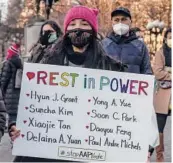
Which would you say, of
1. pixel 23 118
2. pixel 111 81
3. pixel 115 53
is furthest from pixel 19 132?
pixel 115 53

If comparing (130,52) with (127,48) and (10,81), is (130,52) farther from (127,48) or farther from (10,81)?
(10,81)

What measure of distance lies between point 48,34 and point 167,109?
5.78ft

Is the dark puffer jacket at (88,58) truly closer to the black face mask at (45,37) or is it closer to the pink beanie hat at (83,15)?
the pink beanie hat at (83,15)

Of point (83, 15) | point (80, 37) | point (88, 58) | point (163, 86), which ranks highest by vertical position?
point (83, 15)

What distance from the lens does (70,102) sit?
3848 mm

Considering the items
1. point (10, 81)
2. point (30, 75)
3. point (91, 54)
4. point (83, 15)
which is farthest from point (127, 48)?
→ point (10, 81)

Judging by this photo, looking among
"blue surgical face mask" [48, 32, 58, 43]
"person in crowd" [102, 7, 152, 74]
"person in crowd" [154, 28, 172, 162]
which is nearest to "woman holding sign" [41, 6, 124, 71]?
"person in crowd" [102, 7, 152, 74]

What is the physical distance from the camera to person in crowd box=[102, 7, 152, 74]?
554cm

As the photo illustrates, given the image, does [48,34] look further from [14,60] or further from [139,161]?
[139,161]

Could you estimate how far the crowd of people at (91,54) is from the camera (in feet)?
13.0

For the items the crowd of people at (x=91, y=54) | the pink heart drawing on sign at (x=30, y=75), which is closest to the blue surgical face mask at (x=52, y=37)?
the crowd of people at (x=91, y=54)

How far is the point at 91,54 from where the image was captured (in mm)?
3959

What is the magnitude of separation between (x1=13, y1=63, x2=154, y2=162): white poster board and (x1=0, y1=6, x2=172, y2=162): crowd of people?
0.09 metres

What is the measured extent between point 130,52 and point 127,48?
0.15 ft
